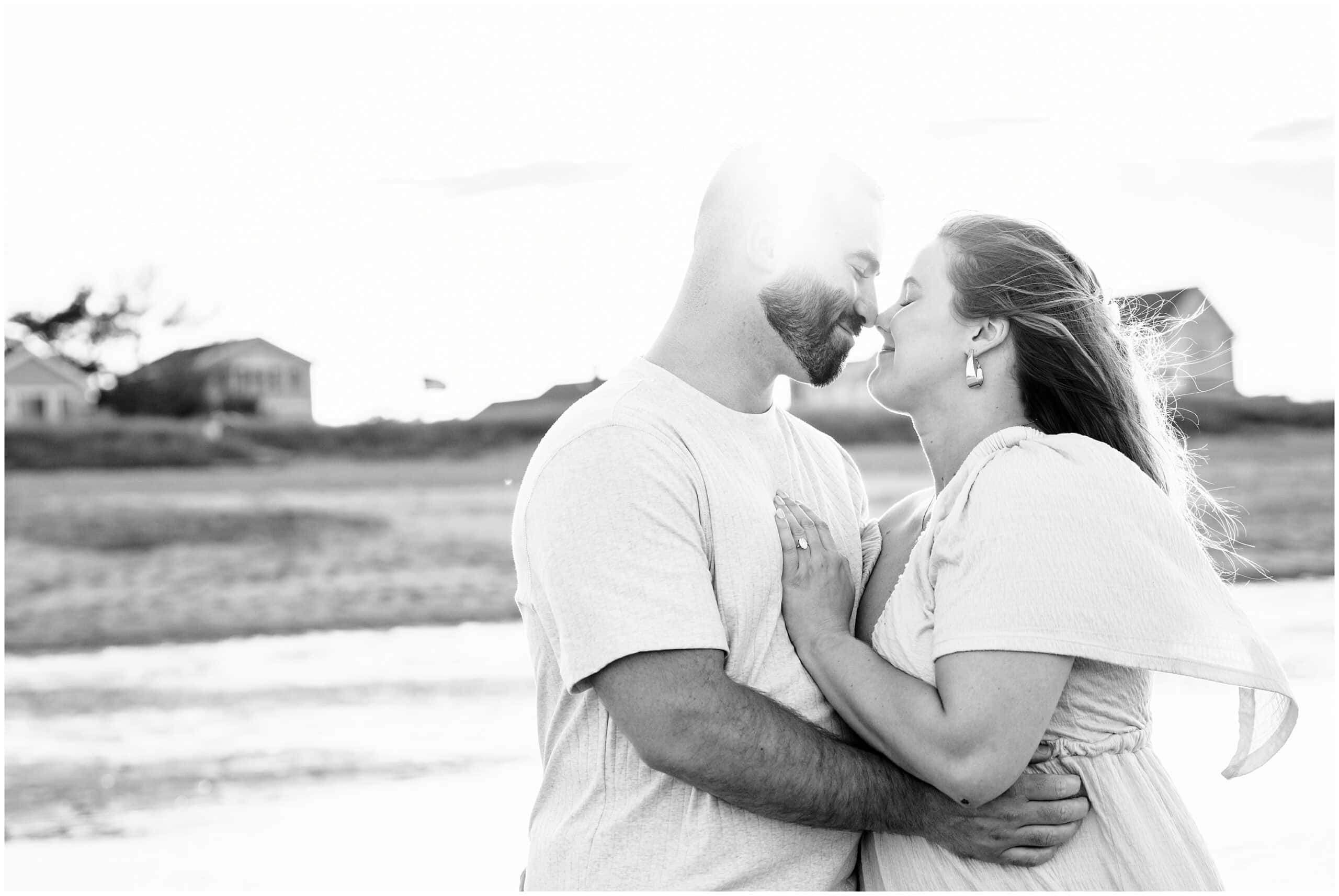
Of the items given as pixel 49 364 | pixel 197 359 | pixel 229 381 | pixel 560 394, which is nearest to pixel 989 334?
pixel 560 394

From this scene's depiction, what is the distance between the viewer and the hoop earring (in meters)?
1.95

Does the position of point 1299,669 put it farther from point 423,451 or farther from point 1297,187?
point 423,451

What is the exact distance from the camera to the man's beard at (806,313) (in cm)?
206

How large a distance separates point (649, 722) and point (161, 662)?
9.18m

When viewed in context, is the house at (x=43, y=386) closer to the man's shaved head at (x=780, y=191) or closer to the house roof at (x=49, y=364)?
the house roof at (x=49, y=364)

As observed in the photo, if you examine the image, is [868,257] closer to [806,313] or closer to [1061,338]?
[806,313]

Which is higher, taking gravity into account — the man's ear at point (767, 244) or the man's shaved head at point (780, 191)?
the man's shaved head at point (780, 191)

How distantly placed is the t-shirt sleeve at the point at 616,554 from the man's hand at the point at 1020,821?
42cm

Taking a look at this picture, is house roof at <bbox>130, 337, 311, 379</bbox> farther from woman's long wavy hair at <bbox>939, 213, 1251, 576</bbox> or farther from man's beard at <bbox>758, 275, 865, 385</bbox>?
woman's long wavy hair at <bbox>939, 213, 1251, 576</bbox>

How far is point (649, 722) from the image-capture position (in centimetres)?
164

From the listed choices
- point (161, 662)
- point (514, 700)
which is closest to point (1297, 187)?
point (514, 700)

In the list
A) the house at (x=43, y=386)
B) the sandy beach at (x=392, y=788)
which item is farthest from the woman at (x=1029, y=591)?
the house at (x=43, y=386)

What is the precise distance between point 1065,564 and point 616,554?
2.01 ft

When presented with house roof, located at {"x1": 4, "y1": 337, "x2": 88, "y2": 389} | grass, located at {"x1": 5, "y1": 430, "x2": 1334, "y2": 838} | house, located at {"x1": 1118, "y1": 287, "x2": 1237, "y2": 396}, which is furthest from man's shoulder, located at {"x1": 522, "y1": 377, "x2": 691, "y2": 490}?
house roof, located at {"x1": 4, "y1": 337, "x2": 88, "y2": 389}
